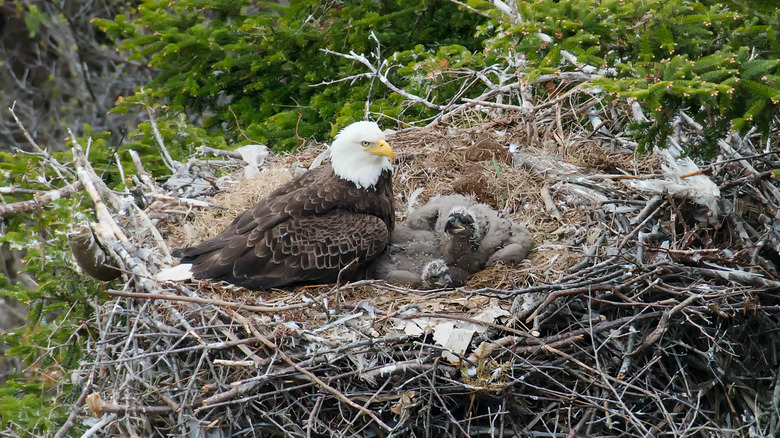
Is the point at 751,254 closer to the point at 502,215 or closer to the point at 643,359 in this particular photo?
the point at 643,359

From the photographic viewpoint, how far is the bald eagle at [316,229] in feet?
18.4

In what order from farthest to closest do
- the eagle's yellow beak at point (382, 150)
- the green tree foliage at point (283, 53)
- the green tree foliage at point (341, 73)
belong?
1. the green tree foliage at point (283, 53)
2. the eagle's yellow beak at point (382, 150)
3. the green tree foliage at point (341, 73)

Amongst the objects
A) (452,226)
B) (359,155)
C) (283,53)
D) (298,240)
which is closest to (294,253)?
(298,240)

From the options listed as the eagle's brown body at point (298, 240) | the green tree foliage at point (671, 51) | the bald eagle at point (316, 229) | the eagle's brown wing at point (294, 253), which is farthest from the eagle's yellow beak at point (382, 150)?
the green tree foliage at point (671, 51)

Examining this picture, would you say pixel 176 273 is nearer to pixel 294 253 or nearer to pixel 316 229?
pixel 294 253

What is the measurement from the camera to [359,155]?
19.7 feet

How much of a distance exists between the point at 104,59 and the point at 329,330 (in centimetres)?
934

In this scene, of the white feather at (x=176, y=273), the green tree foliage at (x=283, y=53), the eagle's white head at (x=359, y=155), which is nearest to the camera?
the white feather at (x=176, y=273)

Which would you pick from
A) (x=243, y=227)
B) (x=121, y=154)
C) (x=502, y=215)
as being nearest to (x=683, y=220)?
(x=502, y=215)

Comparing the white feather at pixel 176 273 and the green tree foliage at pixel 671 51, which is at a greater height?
the green tree foliage at pixel 671 51

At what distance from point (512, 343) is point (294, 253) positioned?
1.68 m

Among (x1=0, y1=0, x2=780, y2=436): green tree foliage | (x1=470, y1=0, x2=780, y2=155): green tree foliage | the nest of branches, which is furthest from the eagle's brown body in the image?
(x1=470, y1=0, x2=780, y2=155): green tree foliage

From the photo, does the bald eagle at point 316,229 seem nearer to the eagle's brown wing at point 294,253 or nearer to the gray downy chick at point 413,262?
the eagle's brown wing at point 294,253

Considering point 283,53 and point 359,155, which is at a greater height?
point 283,53
